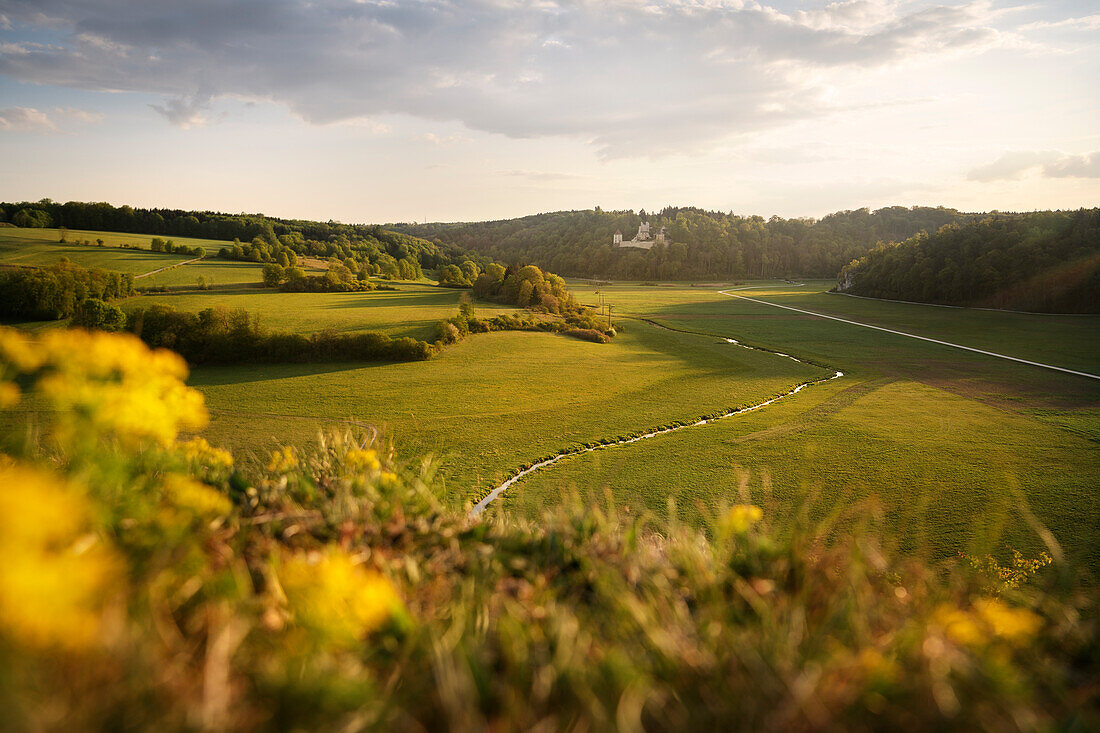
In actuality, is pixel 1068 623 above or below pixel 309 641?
below

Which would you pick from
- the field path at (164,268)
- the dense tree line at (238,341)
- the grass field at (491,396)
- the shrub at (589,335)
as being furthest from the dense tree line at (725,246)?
the dense tree line at (238,341)

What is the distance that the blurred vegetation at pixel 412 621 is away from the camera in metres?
1.40

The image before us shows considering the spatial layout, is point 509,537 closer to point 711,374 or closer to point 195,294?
point 711,374

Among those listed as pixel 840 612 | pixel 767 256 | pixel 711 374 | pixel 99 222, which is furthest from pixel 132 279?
pixel 767 256

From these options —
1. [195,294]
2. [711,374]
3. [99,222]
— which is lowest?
[711,374]

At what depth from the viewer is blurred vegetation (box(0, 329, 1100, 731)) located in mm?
1399

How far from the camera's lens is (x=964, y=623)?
2133mm

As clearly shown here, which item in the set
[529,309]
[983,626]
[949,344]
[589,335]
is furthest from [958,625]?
[529,309]

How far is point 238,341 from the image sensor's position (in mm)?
33062

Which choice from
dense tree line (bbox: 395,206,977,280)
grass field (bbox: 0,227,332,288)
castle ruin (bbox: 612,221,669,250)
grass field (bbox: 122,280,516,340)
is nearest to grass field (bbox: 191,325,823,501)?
grass field (bbox: 122,280,516,340)

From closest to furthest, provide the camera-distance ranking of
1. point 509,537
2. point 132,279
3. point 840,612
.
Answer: point 840,612
point 509,537
point 132,279

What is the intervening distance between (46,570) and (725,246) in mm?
174883

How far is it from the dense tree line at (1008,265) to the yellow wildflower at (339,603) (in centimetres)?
8005

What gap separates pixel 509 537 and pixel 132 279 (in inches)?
2357
